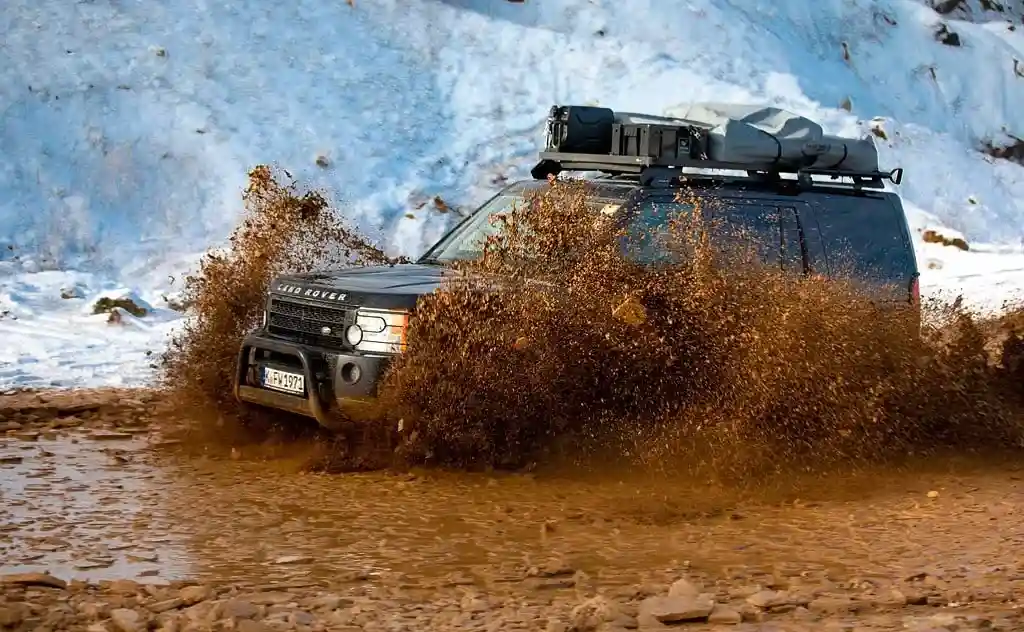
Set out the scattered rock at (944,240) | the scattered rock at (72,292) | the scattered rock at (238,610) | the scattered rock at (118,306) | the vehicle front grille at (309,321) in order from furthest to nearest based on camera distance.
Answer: the scattered rock at (944,240) → the scattered rock at (72,292) → the scattered rock at (118,306) → the vehicle front grille at (309,321) → the scattered rock at (238,610)

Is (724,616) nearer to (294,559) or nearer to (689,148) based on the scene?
(294,559)

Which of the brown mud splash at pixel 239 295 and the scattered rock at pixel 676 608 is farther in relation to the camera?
the brown mud splash at pixel 239 295

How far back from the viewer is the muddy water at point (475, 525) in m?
5.06

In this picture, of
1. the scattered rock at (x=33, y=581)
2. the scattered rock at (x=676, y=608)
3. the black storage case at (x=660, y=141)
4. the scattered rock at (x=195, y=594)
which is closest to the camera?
the scattered rock at (x=676, y=608)

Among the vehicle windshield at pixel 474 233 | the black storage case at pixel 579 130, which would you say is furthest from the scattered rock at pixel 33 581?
the black storage case at pixel 579 130

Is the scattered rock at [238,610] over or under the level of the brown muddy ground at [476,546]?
under

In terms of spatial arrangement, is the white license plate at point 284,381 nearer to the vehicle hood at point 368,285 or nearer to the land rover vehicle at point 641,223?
the land rover vehicle at point 641,223

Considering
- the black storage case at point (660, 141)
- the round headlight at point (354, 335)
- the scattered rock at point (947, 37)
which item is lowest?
the round headlight at point (354, 335)

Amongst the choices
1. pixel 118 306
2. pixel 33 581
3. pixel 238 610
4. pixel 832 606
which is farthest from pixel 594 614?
pixel 118 306

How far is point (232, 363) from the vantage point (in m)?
7.94

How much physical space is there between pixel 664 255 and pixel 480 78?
1401 centimetres

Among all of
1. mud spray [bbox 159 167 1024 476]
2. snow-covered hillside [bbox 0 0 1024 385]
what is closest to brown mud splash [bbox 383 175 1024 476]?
mud spray [bbox 159 167 1024 476]

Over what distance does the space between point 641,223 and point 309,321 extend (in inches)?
76.8

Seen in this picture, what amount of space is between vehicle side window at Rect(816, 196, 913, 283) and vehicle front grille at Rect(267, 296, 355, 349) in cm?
306
